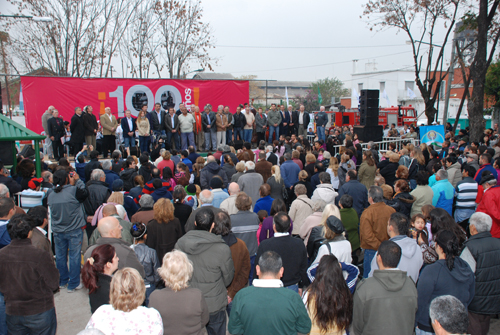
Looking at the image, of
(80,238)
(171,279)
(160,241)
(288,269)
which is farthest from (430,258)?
(80,238)

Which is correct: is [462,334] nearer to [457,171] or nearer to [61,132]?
[457,171]

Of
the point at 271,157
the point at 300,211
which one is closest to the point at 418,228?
the point at 300,211

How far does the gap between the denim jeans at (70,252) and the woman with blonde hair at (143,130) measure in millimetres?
6691

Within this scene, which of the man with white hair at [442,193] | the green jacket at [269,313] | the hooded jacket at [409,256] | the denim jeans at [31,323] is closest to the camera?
the green jacket at [269,313]

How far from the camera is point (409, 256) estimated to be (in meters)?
4.16

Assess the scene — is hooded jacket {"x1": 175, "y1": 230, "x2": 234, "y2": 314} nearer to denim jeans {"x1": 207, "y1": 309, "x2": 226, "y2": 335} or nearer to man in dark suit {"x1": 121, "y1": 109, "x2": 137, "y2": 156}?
denim jeans {"x1": 207, "y1": 309, "x2": 226, "y2": 335}

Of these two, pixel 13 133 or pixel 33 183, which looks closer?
pixel 33 183

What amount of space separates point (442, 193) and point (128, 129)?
30.2 ft

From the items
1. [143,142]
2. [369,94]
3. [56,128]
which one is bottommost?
[143,142]

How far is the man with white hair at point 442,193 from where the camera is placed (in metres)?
6.49

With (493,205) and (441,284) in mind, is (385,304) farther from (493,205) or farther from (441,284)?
(493,205)

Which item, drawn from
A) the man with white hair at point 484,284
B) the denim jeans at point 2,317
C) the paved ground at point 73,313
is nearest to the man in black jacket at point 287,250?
the man with white hair at point 484,284

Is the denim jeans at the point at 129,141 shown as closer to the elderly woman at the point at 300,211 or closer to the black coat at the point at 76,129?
the black coat at the point at 76,129

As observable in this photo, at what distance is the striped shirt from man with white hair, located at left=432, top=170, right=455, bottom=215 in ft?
0.40
